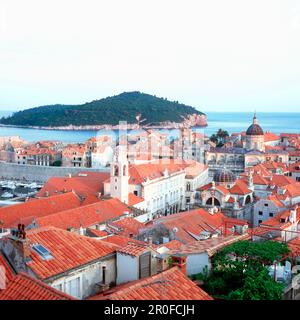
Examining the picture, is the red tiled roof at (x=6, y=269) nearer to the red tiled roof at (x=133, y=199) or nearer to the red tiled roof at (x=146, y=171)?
the red tiled roof at (x=133, y=199)

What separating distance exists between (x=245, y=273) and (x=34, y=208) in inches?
619

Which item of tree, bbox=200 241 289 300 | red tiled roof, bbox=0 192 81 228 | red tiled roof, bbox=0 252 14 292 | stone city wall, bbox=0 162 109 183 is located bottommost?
stone city wall, bbox=0 162 109 183

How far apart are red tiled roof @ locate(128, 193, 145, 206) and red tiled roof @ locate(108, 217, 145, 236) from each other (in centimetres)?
593

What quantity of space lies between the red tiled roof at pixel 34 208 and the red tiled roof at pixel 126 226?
336 cm

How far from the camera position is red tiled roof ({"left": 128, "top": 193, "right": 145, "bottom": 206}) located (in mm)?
26984

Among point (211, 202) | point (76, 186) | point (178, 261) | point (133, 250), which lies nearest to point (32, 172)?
point (76, 186)

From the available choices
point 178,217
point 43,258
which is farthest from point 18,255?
point 178,217

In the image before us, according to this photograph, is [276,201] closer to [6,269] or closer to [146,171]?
[146,171]

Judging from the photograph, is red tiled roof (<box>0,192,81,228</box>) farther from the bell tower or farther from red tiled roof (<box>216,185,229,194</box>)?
red tiled roof (<box>216,185,229,194</box>)

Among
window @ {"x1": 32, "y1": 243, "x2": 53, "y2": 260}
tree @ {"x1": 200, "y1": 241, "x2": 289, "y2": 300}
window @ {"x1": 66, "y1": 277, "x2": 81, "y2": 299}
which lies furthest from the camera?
window @ {"x1": 32, "y1": 243, "x2": 53, "y2": 260}

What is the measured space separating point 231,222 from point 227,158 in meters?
25.7

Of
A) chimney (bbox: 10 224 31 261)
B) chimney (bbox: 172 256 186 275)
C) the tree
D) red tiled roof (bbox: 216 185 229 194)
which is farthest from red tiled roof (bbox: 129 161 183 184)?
chimney (bbox: 10 224 31 261)

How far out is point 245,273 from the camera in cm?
795

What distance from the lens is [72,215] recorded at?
65.4 ft
